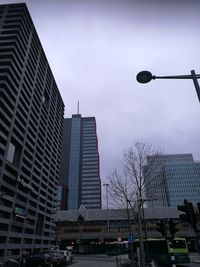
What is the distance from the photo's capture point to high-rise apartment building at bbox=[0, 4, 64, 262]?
44.2 m

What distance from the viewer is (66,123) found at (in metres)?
187

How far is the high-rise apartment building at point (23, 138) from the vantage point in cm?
4425

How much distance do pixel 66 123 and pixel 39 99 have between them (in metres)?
123

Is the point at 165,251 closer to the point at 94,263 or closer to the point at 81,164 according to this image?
the point at 94,263

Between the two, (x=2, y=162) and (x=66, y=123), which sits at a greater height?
(x=66, y=123)

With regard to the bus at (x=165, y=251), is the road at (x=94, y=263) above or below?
below

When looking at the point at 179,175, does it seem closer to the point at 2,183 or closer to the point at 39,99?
the point at 39,99

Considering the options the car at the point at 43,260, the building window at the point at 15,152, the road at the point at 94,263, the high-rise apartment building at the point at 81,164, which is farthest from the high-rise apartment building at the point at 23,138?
the high-rise apartment building at the point at 81,164

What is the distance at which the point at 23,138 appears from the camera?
170 feet

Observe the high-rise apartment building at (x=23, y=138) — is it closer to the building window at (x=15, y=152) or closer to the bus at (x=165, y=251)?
the building window at (x=15, y=152)

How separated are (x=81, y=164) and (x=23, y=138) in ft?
384

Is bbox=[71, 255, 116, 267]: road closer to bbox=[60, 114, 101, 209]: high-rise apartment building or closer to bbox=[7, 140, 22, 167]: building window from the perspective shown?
bbox=[7, 140, 22, 167]: building window

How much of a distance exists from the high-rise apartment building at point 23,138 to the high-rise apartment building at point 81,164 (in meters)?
82.2

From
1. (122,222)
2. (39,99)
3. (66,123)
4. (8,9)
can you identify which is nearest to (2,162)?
(39,99)
